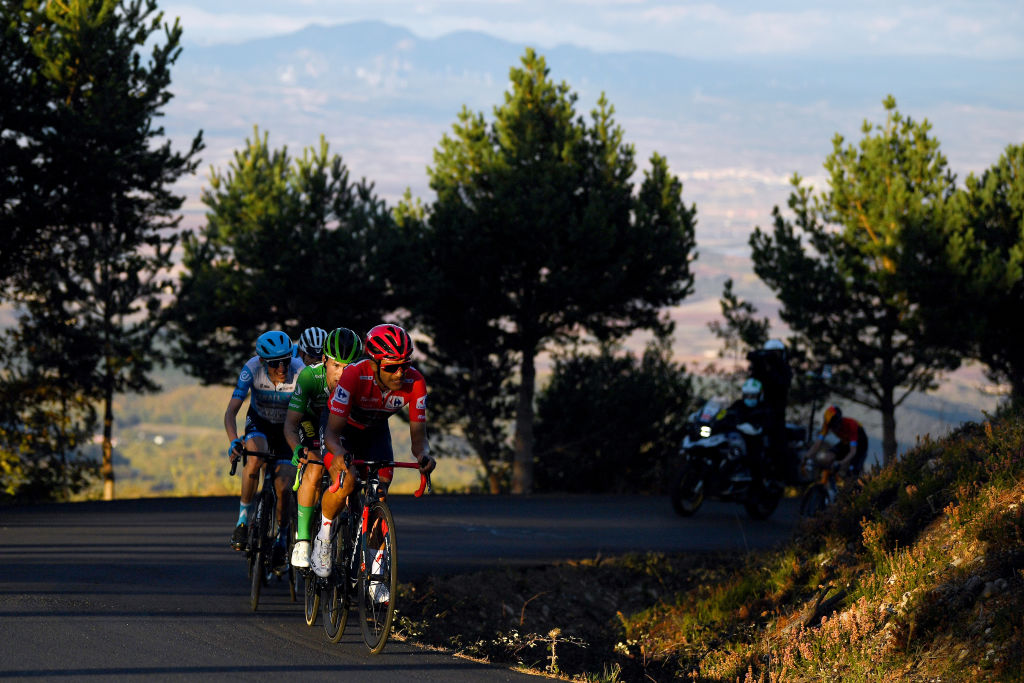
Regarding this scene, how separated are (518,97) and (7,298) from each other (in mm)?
14279

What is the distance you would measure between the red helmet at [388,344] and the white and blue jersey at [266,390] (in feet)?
7.67

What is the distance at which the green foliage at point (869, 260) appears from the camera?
29609mm

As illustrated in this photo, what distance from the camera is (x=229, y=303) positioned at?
32062 mm

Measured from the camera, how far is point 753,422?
53.0 ft

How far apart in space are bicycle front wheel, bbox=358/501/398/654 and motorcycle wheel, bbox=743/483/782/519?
9.97 metres

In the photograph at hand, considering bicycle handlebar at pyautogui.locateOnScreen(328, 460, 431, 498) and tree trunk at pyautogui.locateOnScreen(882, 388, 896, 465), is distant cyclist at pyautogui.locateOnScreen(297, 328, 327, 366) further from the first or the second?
tree trunk at pyautogui.locateOnScreen(882, 388, 896, 465)

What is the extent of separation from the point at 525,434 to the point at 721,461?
55.8ft

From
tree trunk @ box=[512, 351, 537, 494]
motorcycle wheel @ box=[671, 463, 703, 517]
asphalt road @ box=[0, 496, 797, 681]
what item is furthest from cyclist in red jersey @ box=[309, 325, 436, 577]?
tree trunk @ box=[512, 351, 537, 494]

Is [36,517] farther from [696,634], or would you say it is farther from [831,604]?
A: [831,604]

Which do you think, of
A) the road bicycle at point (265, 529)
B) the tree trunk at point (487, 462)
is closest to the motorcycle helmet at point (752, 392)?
the road bicycle at point (265, 529)

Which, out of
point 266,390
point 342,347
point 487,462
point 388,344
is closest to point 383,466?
point 388,344

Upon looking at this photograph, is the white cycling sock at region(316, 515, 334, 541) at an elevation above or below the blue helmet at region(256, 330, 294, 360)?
below

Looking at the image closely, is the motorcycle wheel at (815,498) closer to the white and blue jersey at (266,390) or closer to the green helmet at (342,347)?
the white and blue jersey at (266,390)

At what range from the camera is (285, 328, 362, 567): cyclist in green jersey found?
800cm
